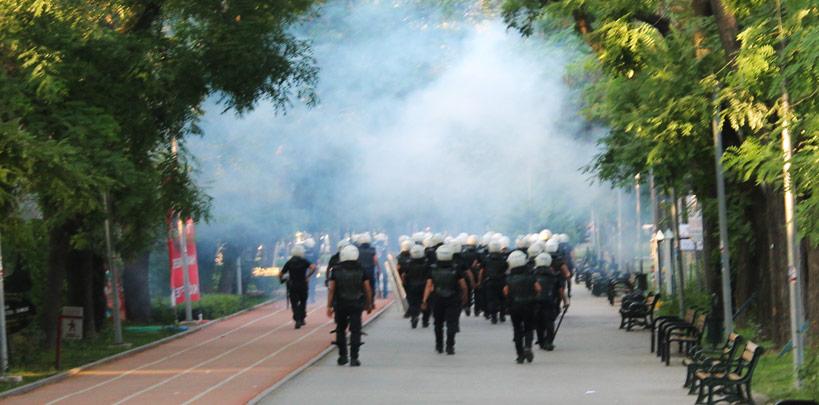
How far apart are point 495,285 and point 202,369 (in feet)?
40.8

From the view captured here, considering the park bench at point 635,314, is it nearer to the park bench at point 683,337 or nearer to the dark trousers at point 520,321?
the park bench at point 683,337

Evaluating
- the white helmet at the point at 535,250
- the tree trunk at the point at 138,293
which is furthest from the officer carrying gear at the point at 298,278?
the tree trunk at the point at 138,293

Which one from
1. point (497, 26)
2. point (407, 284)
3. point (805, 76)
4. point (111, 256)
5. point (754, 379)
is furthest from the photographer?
point (497, 26)

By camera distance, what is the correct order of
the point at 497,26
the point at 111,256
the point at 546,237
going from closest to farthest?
the point at 111,256 < the point at 546,237 < the point at 497,26

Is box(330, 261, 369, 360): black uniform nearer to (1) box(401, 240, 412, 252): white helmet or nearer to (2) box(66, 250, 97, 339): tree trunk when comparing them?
(2) box(66, 250, 97, 339): tree trunk

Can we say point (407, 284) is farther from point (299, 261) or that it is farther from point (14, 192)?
point (14, 192)

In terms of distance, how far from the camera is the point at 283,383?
74.7ft

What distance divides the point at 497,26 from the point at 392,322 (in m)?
20.8

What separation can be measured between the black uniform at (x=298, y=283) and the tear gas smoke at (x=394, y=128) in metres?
16.9

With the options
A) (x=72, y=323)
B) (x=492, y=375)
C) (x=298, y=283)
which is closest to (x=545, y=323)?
(x=492, y=375)

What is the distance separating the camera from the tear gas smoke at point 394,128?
56281 mm

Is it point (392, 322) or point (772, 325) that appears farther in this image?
point (392, 322)

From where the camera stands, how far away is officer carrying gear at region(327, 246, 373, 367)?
25.8 m

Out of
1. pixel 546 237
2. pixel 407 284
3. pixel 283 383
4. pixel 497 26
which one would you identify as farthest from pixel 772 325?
pixel 497 26
